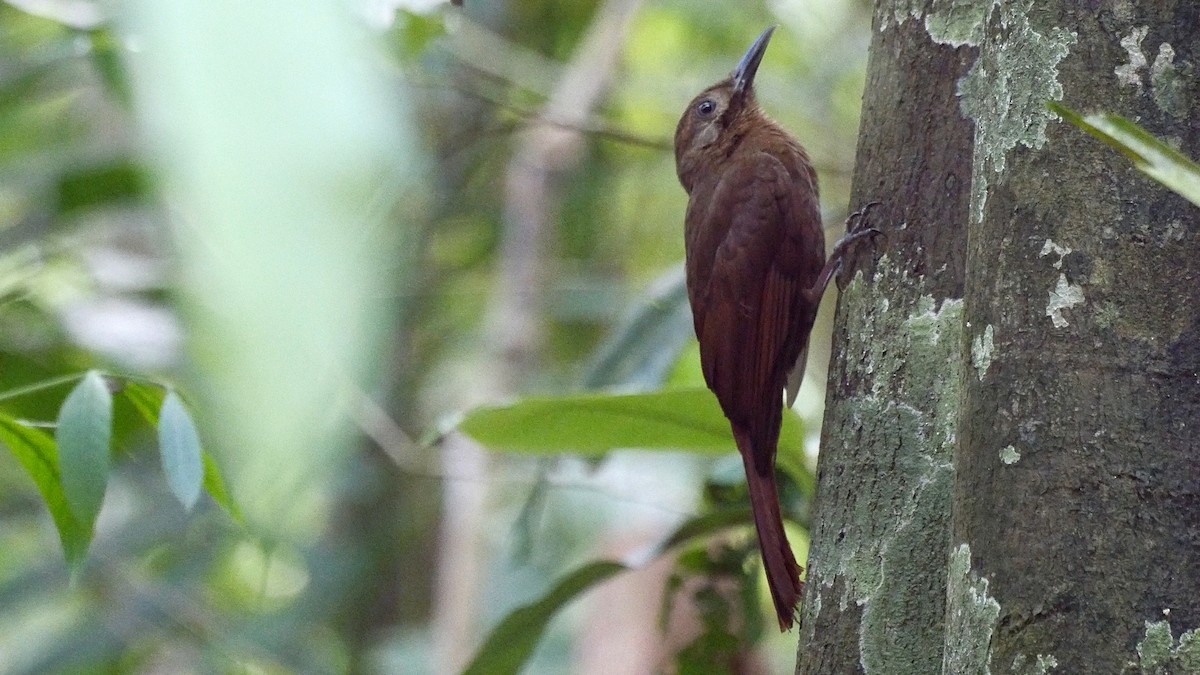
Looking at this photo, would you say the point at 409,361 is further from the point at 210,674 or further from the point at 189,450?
the point at 189,450

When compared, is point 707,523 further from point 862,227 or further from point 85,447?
point 85,447

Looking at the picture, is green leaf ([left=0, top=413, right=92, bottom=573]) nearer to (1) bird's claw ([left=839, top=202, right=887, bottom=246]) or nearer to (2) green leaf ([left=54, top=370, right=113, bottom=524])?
(2) green leaf ([left=54, top=370, right=113, bottom=524])

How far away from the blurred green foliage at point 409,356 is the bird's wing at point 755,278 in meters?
0.19

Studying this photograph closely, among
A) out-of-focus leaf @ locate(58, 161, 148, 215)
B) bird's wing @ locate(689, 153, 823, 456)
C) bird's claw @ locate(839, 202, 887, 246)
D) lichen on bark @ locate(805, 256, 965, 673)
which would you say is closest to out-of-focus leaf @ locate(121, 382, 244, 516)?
lichen on bark @ locate(805, 256, 965, 673)

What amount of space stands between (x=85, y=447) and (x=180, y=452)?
0.10 meters

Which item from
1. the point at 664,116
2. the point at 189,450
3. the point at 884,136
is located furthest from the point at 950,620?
the point at 664,116

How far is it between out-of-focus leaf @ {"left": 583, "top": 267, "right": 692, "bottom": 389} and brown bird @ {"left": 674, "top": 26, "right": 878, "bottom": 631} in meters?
0.29

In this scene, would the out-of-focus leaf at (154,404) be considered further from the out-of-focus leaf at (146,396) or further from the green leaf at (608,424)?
the green leaf at (608,424)

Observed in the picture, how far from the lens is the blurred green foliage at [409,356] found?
2.67 m

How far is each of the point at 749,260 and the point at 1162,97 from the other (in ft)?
4.88

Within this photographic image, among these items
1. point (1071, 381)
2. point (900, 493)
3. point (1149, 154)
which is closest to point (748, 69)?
point (900, 493)

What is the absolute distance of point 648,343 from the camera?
9.90 feet

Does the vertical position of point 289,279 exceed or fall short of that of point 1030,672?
it exceeds it

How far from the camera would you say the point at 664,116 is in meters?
5.12
